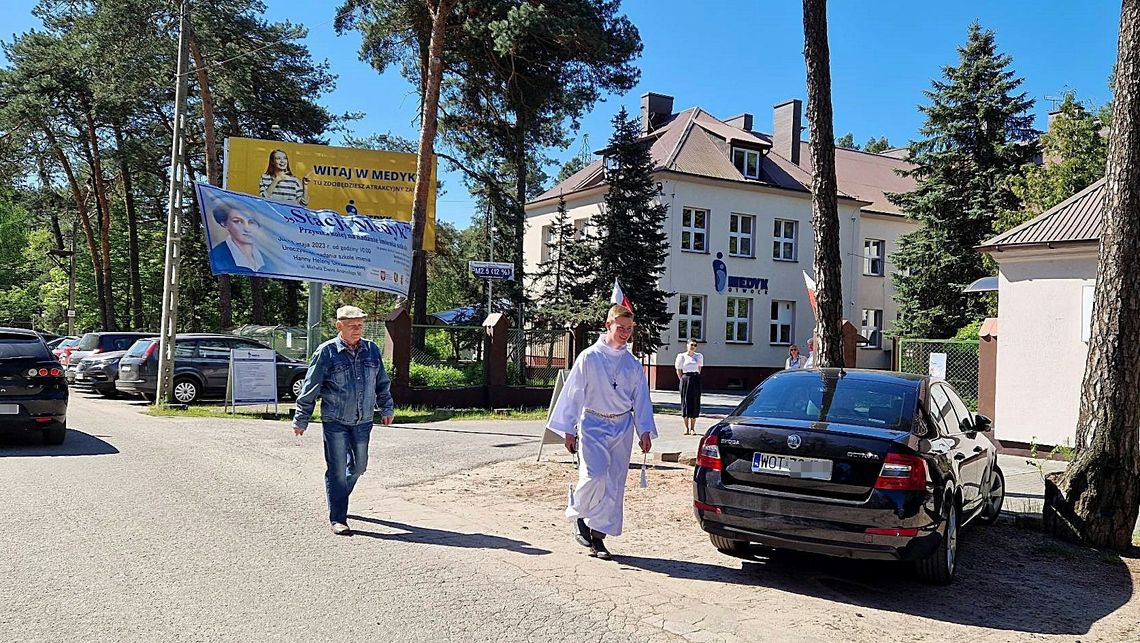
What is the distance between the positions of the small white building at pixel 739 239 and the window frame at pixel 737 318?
39 millimetres

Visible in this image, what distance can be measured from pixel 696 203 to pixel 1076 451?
88.4 feet

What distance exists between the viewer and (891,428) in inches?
242

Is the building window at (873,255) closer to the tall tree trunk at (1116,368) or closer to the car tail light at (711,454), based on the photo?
the tall tree trunk at (1116,368)

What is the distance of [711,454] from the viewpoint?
639 cm

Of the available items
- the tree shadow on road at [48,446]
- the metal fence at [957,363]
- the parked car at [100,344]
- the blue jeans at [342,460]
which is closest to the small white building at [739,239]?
the metal fence at [957,363]

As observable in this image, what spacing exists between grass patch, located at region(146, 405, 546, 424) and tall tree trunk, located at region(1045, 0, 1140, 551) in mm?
12505

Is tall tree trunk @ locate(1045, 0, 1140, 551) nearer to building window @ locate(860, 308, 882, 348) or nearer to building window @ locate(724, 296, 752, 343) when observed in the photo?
building window @ locate(724, 296, 752, 343)

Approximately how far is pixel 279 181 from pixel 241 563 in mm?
21700

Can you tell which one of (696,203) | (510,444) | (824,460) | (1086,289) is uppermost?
(696,203)

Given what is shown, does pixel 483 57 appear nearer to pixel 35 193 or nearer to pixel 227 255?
pixel 227 255

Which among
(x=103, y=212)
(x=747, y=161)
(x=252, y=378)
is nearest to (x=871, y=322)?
(x=747, y=161)

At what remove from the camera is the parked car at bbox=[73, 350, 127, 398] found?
849 inches

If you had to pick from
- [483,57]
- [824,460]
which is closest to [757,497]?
[824,460]

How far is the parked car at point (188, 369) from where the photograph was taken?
19922 millimetres
